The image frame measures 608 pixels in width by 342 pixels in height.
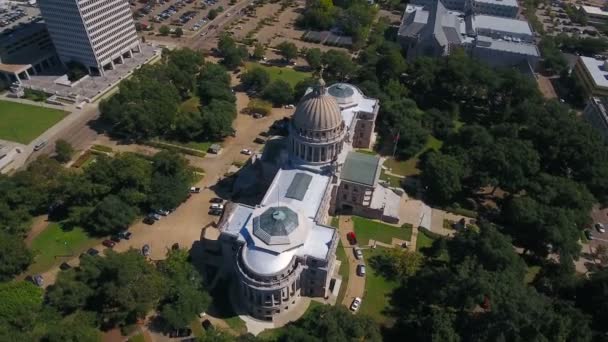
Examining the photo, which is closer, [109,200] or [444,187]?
[109,200]

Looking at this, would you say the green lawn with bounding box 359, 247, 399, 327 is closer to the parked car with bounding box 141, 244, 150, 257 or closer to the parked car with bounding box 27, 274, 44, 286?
the parked car with bounding box 141, 244, 150, 257

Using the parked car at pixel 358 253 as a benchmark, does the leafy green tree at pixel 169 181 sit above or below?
above

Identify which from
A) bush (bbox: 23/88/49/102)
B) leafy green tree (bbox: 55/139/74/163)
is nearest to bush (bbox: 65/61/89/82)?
bush (bbox: 23/88/49/102)

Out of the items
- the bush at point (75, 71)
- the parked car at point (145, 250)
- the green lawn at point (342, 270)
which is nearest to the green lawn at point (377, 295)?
the green lawn at point (342, 270)

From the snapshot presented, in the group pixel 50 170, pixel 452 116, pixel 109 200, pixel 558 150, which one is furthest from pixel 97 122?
pixel 558 150

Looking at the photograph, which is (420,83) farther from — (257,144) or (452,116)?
(257,144)

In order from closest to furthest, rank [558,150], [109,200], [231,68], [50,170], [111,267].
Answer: [111,267], [109,200], [50,170], [558,150], [231,68]

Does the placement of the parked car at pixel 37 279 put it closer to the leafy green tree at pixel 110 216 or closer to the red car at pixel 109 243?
the red car at pixel 109 243
